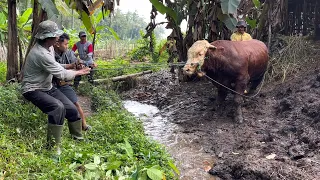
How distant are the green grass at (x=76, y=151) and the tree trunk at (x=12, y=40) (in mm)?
1084

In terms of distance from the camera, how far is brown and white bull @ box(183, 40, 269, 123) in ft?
19.7

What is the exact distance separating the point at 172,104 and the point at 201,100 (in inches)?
28.1

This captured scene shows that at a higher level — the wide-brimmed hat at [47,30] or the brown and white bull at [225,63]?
the wide-brimmed hat at [47,30]

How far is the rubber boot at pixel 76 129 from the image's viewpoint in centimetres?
425

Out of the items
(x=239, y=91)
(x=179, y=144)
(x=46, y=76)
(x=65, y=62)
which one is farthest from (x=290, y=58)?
(x=46, y=76)

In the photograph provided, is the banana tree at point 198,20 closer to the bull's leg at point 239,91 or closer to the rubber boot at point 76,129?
the bull's leg at point 239,91

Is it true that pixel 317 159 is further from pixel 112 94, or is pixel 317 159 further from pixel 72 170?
pixel 112 94

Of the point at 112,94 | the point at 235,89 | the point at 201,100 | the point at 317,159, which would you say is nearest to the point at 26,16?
the point at 112,94

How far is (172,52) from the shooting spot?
8.34 meters

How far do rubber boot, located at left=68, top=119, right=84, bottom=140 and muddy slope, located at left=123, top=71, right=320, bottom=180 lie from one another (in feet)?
5.64

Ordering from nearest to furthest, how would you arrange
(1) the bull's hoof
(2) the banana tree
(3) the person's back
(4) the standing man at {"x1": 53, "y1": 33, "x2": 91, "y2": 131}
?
(4) the standing man at {"x1": 53, "y1": 33, "x2": 91, "y2": 131}, (1) the bull's hoof, (2) the banana tree, (3) the person's back

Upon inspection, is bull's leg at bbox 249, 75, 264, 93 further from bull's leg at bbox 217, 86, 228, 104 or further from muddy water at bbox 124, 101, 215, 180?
muddy water at bbox 124, 101, 215, 180

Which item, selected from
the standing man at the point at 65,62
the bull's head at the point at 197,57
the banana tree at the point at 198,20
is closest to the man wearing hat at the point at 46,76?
the standing man at the point at 65,62

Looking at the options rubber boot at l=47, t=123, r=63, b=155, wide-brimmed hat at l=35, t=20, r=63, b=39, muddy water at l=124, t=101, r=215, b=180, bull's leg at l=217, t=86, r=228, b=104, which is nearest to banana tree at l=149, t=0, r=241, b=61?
bull's leg at l=217, t=86, r=228, b=104
